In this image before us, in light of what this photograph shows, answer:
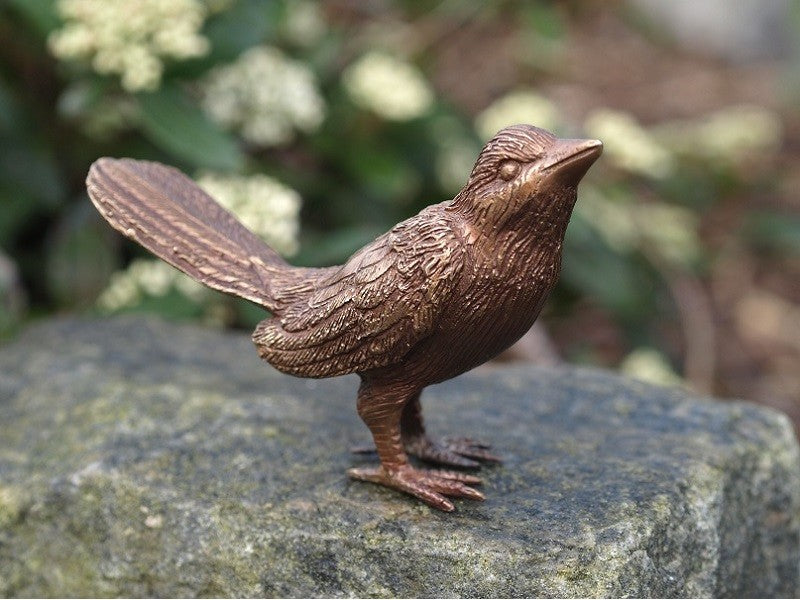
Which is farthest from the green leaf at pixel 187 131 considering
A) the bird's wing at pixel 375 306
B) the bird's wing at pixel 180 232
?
the bird's wing at pixel 375 306

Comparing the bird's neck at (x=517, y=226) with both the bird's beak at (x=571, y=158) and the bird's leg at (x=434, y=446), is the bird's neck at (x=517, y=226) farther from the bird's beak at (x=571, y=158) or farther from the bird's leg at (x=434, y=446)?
the bird's leg at (x=434, y=446)

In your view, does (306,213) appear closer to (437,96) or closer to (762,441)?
(437,96)

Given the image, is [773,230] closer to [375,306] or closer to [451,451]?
[451,451]

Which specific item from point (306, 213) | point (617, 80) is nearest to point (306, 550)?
point (306, 213)

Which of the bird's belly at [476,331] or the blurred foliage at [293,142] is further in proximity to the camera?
the blurred foliage at [293,142]

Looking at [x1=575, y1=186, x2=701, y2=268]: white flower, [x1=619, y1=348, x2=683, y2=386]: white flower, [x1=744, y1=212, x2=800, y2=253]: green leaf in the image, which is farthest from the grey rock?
[x1=744, y1=212, x2=800, y2=253]: green leaf
